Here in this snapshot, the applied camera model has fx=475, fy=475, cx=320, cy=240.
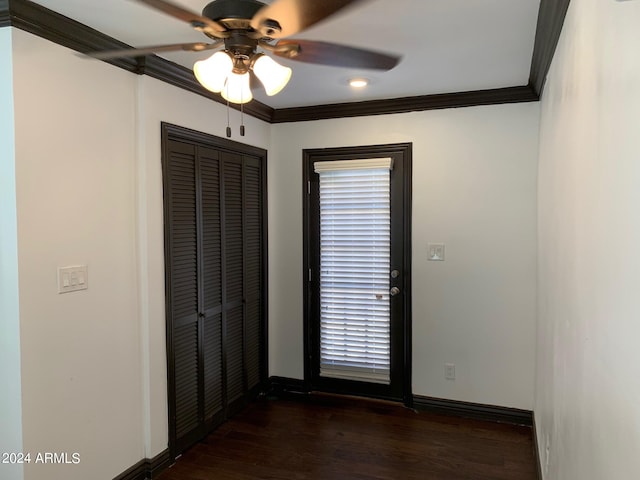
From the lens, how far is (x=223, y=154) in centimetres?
330

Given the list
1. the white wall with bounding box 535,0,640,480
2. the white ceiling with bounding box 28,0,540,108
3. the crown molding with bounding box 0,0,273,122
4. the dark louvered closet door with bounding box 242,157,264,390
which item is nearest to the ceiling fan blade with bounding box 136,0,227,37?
the white ceiling with bounding box 28,0,540,108

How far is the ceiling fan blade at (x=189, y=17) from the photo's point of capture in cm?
141

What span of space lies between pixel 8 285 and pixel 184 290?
106 cm

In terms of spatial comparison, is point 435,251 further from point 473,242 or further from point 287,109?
point 287,109

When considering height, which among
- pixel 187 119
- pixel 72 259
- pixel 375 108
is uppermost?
pixel 375 108

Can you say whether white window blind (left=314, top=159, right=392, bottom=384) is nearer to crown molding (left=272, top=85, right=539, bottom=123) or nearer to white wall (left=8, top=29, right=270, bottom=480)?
crown molding (left=272, top=85, right=539, bottom=123)

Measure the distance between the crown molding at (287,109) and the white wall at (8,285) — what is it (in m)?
0.14

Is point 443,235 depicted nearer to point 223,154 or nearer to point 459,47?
point 459,47

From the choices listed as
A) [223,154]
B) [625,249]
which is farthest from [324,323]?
[625,249]

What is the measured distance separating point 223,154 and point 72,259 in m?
1.36

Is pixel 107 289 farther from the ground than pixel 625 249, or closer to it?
closer to it

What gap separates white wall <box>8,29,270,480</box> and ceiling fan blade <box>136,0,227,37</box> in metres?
0.93

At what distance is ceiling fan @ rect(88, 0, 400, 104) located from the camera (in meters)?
1.44

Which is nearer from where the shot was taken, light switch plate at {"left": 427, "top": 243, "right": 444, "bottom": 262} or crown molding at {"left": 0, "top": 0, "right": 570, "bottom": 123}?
crown molding at {"left": 0, "top": 0, "right": 570, "bottom": 123}
